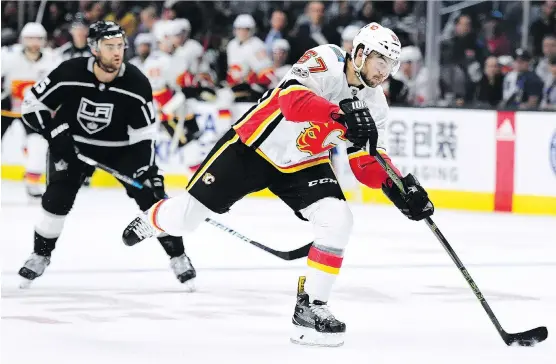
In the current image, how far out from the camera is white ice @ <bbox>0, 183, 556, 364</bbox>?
4.27 meters

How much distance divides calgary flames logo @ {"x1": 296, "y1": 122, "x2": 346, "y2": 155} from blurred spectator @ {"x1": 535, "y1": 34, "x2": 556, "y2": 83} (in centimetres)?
523

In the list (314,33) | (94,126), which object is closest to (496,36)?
(314,33)

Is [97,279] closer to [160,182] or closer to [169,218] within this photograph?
[160,182]

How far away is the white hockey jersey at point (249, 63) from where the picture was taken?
1090 cm

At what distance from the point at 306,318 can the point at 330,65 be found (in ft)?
2.97

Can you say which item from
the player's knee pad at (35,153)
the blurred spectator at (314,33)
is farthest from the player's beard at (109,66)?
the blurred spectator at (314,33)

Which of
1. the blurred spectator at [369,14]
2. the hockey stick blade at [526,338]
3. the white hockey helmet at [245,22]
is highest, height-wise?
the blurred spectator at [369,14]

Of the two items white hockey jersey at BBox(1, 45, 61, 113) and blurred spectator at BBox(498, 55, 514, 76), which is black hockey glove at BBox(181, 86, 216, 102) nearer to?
white hockey jersey at BBox(1, 45, 61, 113)

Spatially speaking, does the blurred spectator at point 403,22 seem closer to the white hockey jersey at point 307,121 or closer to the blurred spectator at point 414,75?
the blurred spectator at point 414,75

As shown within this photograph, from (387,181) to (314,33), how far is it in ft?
20.4

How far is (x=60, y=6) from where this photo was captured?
1261cm

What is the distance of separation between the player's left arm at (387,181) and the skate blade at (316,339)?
1.70 ft

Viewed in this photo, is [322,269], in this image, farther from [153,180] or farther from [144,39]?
[144,39]

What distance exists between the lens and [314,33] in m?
10.7
